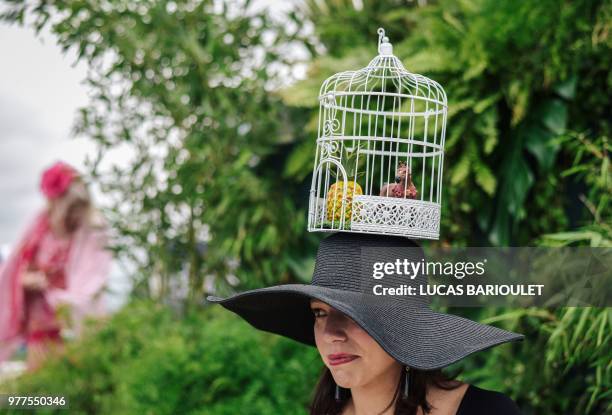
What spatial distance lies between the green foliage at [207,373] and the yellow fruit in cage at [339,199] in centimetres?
160

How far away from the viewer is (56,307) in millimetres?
4906

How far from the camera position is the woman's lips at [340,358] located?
182 centimetres

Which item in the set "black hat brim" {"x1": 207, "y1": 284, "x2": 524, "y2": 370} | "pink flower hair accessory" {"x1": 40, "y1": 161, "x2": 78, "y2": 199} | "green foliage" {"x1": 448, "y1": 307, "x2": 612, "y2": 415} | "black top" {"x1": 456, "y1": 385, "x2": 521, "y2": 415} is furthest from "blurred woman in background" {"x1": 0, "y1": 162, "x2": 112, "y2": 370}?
"black top" {"x1": 456, "y1": 385, "x2": 521, "y2": 415}

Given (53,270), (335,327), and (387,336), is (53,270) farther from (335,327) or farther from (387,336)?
(387,336)

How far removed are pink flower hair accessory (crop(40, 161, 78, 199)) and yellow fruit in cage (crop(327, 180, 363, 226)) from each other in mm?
3455

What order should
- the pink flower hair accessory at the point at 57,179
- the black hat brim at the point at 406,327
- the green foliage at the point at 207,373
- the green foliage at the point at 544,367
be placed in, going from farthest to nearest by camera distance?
the pink flower hair accessory at the point at 57,179, the green foliage at the point at 207,373, the green foliage at the point at 544,367, the black hat brim at the point at 406,327

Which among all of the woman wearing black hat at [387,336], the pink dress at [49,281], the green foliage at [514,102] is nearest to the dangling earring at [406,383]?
the woman wearing black hat at [387,336]

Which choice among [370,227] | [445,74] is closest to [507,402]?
[370,227]

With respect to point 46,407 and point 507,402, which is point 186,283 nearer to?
point 46,407

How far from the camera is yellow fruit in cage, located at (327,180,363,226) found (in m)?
1.90

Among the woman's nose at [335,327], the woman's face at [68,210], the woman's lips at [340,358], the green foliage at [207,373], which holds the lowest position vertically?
the green foliage at [207,373]

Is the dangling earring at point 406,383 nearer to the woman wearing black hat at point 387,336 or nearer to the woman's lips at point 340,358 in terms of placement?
the woman wearing black hat at point 387,336

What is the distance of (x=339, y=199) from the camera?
6.35ft

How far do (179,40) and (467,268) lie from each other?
2.14 metres
